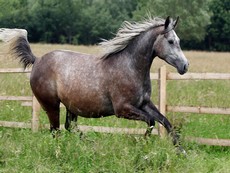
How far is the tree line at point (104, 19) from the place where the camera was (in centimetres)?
5234

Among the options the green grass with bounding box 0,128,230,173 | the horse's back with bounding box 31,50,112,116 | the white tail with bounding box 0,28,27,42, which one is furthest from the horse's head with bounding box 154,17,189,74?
the white tail with bounding box 0,28,27,42

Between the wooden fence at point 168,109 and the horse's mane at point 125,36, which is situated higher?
the horse's mane at point 125,36

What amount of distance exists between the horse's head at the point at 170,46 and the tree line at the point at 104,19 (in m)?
44.6

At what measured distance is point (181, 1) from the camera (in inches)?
2076

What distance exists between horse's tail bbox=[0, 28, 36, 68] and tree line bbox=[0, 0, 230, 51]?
43.7 meters

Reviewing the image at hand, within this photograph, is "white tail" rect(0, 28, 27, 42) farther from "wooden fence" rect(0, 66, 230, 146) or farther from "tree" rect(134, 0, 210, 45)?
"tree" rect(134, 0, 210, 45)

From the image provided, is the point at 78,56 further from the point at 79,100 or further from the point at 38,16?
the point at 38,16

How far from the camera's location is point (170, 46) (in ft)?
20.0

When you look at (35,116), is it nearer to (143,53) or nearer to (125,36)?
(125,36)

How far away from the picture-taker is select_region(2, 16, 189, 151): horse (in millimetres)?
6105

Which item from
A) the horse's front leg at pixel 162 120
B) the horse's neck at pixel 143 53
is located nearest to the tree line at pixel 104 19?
the horse's neck at pixel 143 53

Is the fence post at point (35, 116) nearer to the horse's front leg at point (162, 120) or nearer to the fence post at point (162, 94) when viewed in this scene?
the fence post at point (162, 94)

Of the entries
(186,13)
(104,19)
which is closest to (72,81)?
(186,13)

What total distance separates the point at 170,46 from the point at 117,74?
2.71ft
